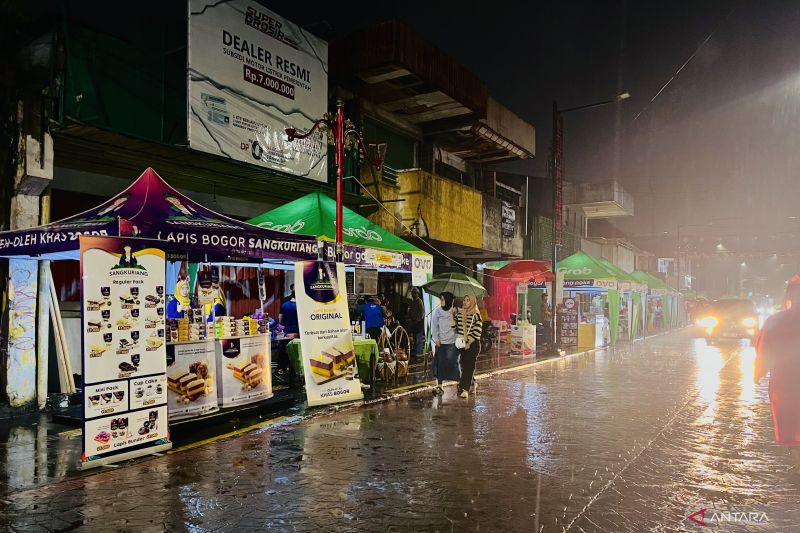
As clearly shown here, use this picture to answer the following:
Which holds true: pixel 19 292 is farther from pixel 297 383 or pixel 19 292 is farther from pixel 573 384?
pixel 573 384

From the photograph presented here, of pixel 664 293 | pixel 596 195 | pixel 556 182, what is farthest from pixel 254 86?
pixel 664 293

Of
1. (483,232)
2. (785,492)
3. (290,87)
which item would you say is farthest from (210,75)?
(483,232)

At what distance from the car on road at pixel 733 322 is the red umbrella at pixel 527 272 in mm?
11171

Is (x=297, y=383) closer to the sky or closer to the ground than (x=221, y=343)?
closer to the ground

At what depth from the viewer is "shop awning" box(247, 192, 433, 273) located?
12.0 metres

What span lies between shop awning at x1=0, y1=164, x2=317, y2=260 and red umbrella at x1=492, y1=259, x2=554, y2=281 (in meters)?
13.1

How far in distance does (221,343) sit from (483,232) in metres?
16.4

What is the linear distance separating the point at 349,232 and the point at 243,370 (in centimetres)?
392

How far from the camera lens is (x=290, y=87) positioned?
1445 cm

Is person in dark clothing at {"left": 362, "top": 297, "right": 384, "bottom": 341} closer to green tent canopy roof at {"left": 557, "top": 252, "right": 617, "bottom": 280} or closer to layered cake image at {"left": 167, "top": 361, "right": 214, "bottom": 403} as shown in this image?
layered cake image at {"left": 167, "top": 361, "right": 214, "bottom": 403}

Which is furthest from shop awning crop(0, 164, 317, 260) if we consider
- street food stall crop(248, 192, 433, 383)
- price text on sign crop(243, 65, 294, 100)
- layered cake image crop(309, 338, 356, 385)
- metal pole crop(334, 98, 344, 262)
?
price text on sign crop(243, 65, 294, 100)

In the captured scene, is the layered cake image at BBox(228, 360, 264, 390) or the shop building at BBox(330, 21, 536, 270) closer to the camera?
the layered cake image at BBox(228, 360, 264, 390)

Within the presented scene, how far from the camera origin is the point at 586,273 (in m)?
24.2

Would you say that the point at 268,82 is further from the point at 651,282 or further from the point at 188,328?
the point at 651,282
